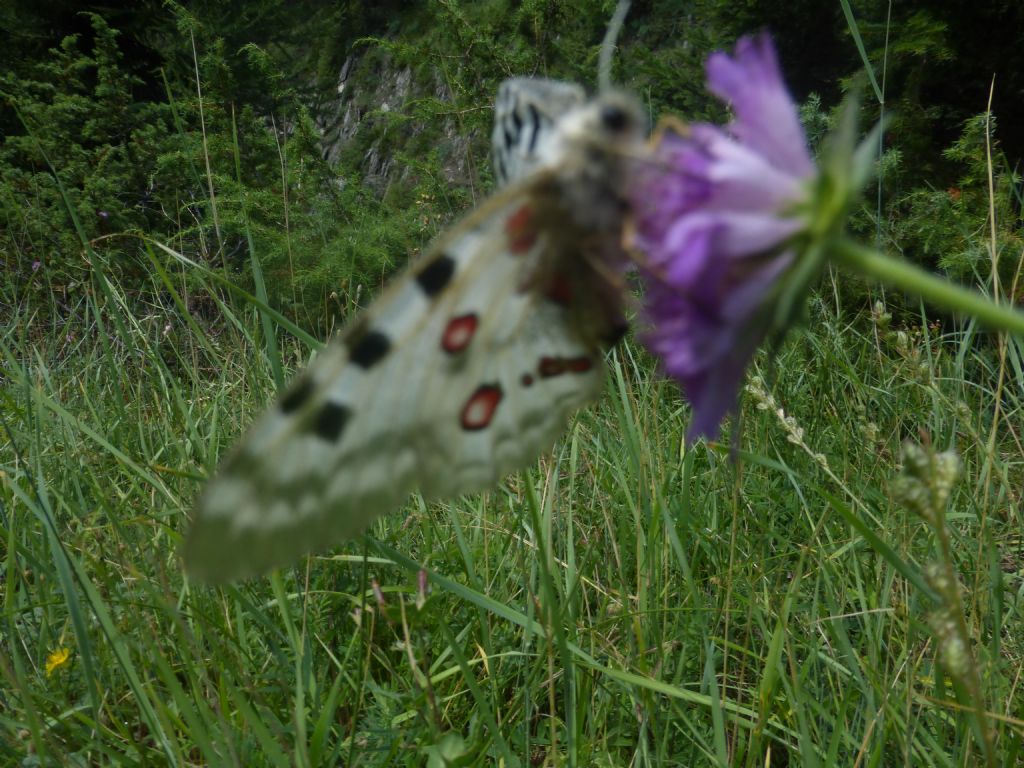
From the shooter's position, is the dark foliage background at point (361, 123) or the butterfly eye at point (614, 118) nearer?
the butterfly eye at point (614, 118)

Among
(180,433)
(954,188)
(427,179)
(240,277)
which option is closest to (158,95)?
(240,277)

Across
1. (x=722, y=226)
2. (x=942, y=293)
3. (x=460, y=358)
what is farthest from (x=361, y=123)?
(x=942, y=293)

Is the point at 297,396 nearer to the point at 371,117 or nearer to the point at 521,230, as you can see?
the point at 521,230

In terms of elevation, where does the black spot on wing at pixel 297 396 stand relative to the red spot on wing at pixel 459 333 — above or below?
above

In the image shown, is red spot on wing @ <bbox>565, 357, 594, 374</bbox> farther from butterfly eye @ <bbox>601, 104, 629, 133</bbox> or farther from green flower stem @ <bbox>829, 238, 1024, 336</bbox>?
green flower stem @ <bbox>829, 238, 1024, 336</bbox>

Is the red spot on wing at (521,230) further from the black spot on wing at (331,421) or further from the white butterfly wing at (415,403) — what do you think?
the black spot on wing at (331,421)

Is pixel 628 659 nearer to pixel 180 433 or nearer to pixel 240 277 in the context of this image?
pixel 180 433

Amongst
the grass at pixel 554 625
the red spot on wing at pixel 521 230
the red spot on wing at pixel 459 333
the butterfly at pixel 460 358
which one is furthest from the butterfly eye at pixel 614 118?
the grass at pixel 554 625
